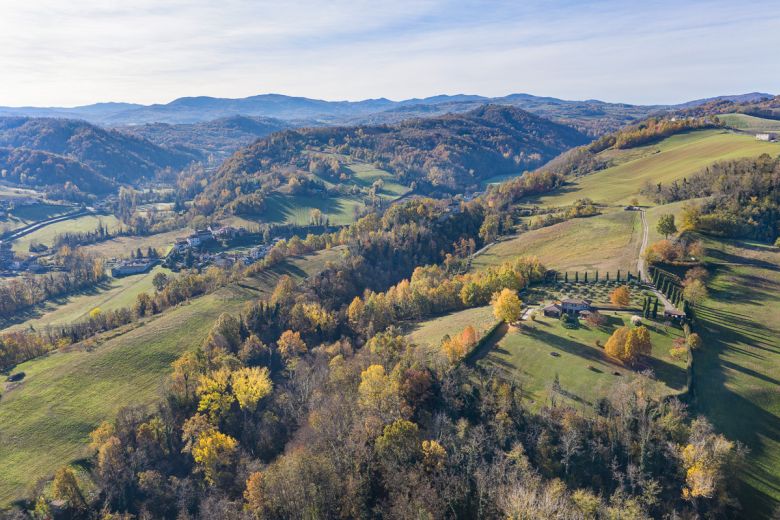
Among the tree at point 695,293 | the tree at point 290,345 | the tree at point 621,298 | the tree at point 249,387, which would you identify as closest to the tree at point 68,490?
the tree at point 249,387

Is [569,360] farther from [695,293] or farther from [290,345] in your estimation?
[290,345]

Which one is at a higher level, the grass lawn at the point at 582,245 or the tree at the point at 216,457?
the grass lawn at the point at 582,245

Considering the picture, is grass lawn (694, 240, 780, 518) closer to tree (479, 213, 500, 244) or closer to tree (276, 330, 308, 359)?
tree (479, 213, 500, 244)

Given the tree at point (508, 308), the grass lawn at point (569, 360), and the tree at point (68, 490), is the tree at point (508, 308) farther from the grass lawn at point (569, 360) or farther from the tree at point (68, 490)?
the tree at point (68, 490)

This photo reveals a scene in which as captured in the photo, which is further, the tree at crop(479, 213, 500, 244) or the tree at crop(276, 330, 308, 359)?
the tree at crop(479, 213, 500, 244)

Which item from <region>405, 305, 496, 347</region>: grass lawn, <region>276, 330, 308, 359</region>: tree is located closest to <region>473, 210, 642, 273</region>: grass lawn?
<region>405, 305, 496, 347</region>: grass lawn

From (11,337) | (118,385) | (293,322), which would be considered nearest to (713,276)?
(293,322)
